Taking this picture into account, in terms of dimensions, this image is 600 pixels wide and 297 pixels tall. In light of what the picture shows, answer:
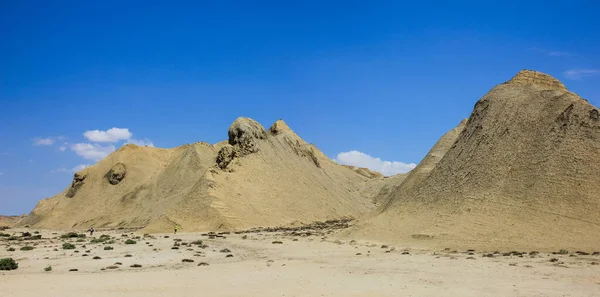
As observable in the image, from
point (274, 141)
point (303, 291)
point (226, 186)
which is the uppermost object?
point (274, 141)

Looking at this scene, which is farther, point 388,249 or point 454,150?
point 454,150

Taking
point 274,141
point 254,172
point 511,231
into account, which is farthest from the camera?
point 274,141

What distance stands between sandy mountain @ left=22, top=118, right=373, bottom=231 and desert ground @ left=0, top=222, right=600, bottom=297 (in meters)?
23.5

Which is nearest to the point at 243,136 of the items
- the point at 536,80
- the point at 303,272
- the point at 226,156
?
the point at 226,156

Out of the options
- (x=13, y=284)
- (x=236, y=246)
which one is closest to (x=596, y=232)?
(x=236, y=246)

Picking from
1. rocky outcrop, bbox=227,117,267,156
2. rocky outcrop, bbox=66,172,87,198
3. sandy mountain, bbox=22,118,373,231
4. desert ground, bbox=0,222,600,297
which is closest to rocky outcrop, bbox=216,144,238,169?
sandy mountain, bbox=22,118,373,231

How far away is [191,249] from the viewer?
32312 millimetres

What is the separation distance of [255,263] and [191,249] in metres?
9.04

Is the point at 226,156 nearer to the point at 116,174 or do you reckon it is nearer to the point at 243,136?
the point at 243,136

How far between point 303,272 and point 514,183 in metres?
19.2

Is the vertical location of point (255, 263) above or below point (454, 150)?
below

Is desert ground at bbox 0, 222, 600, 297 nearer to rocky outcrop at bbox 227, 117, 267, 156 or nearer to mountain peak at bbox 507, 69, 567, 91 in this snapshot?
mountain peak at bbox 507, 69, 567, 91

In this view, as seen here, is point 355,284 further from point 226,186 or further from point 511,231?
point 226,186

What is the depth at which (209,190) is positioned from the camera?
55875 mm
